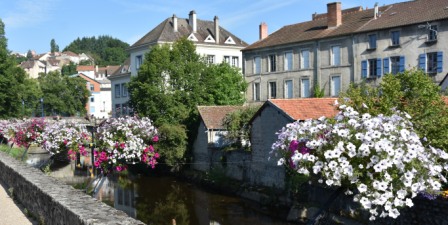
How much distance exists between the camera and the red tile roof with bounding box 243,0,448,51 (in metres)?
34.9

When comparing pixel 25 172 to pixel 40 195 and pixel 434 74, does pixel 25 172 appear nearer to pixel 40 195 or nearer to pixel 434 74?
pixel 40 195

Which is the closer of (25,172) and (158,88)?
(25,172)

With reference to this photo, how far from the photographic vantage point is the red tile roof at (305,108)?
A: 2312cm

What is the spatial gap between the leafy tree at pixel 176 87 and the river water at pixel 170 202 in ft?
15.6

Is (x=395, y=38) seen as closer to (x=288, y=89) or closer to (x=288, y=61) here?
(x=288, y=61)

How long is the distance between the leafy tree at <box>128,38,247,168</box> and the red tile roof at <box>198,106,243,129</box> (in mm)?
1704

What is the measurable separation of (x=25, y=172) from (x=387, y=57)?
1138 inches

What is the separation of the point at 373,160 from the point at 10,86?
1770 inches

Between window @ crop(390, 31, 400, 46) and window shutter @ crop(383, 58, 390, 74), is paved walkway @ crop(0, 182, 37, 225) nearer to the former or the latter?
window shutter @ crop(383, 58, 390, 74)

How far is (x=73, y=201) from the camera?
28.9 feet

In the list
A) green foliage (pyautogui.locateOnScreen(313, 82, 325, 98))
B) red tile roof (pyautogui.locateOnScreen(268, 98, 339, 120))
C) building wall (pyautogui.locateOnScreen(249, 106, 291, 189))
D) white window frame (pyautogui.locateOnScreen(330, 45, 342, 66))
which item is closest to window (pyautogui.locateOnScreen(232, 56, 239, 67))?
green foliage (pyautogui.locateOnScreen(313, 82, 325, 98))

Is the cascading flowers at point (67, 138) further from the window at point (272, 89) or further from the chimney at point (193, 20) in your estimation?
the chimney at point (193, 20)

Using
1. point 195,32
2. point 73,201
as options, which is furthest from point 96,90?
point 73,201

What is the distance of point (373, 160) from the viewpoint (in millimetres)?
6965
